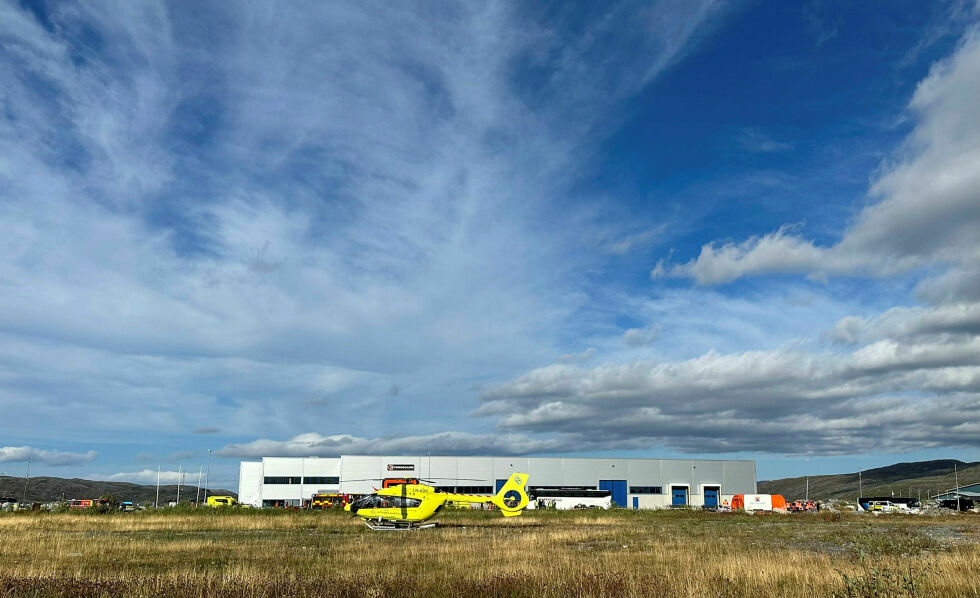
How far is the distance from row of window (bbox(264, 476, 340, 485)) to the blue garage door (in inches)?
1610

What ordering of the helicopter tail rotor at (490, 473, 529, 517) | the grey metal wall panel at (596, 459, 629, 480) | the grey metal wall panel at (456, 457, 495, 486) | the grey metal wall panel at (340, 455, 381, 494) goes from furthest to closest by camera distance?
the grey metal wall panel at (596, 459, 629, 480)
the grey metal wall panel at (456, 457, 495, 486)
the grey metal wall panel at (340, 455, 381, 494)
the helicopter tail rotor at (490, 473, 529, 517)

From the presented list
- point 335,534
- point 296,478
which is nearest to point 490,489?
point 296,478

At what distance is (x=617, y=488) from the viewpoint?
112m

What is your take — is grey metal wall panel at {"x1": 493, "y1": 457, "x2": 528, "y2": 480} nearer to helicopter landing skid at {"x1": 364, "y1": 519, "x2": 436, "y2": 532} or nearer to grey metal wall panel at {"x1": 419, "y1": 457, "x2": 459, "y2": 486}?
grey metal wall panel at {"x1": 419, "y1": 457, "x2": 459, "y2": 486}

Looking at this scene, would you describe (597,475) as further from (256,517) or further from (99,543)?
(99,543)

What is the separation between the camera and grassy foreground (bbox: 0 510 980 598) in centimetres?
1789

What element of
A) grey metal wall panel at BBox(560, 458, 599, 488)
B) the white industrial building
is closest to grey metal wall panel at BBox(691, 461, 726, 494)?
the white industrial building

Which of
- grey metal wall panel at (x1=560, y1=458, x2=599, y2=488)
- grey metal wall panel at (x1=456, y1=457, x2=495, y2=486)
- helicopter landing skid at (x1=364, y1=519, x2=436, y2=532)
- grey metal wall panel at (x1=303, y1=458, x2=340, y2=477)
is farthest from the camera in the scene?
grey metal wall panel at (x1=560, y1=458, x2=599, y2=488)

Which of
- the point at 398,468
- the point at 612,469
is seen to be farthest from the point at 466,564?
the point at 612,469

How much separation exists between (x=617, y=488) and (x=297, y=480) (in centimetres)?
4915

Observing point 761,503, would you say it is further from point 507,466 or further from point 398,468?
point 398,468

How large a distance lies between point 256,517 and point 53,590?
132 ft

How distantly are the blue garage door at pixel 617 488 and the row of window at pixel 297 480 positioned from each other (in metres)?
40.9

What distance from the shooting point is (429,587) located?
19.5 meters
